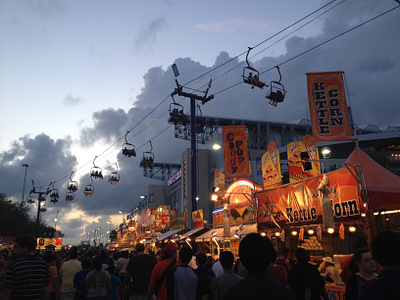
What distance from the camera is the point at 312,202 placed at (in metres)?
13.4

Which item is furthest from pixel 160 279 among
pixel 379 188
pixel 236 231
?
pixel 236 231

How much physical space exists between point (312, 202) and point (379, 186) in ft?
9.23

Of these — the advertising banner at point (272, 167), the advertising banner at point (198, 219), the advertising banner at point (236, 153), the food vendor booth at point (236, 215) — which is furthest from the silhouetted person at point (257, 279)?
the advertising banner at point (198, 219)

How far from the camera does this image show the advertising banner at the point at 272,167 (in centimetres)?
1898

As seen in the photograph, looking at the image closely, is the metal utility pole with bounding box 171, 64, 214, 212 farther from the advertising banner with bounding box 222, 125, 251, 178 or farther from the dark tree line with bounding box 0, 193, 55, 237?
the dark tree line with bounding box 0, 193, 55, 237

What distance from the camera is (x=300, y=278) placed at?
5.96m

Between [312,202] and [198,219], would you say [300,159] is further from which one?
[198,219]

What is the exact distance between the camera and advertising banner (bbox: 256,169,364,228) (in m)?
11.8

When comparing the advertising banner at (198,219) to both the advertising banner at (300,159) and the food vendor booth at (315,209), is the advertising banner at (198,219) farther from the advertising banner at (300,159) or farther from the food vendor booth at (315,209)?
the advertising banner at (300,159)

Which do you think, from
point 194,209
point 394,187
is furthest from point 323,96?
point 194,209

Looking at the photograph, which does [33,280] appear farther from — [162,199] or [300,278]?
[162,199]

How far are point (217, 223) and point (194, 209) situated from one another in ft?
8.66

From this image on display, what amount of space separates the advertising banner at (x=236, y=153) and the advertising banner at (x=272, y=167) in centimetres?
116

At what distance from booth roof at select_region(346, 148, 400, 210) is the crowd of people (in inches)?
117
